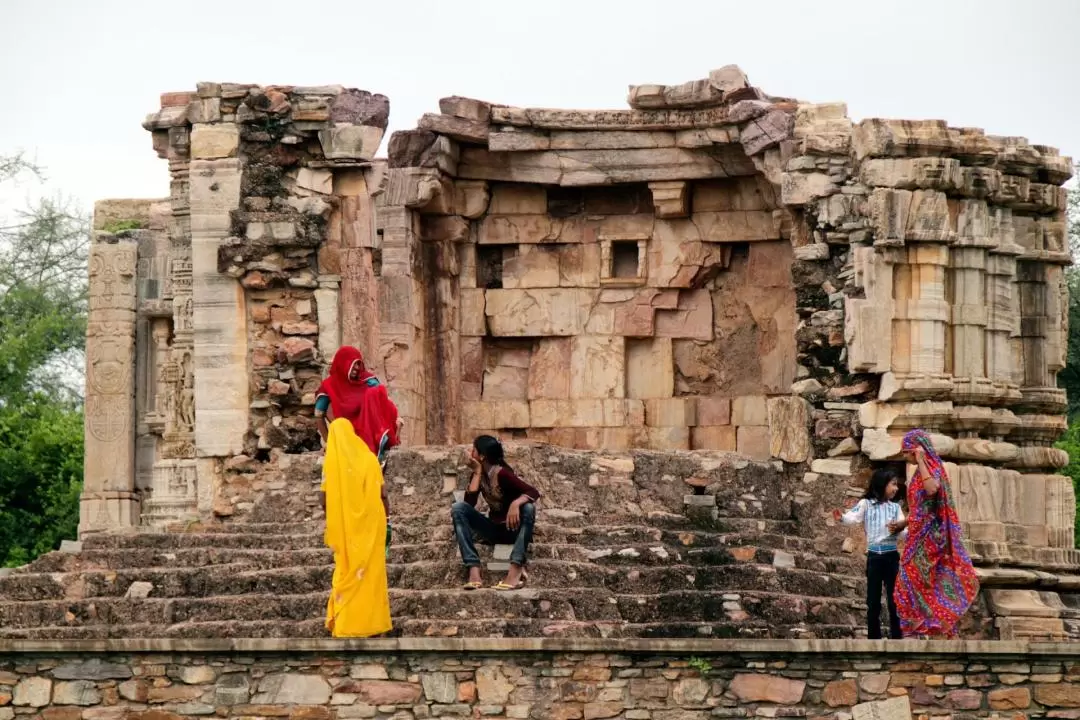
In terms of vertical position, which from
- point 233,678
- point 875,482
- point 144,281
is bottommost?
point 233,678

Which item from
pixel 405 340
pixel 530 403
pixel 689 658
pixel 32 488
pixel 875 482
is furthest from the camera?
pixel 32 488

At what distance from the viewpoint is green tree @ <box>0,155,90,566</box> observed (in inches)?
1172

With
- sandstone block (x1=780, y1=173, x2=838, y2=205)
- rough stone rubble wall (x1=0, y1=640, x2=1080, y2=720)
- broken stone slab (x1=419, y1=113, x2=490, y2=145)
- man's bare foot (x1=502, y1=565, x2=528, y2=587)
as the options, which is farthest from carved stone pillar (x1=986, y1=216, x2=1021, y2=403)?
man's bare foot (x1=502, y1=565, x2=528, y2=587)

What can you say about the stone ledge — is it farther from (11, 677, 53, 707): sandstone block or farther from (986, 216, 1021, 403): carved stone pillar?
(986, 216, 1021, 403): carved stone pillar

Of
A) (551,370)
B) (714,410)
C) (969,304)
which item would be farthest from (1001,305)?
(551,370)

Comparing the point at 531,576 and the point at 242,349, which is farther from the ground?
the point at 242,349

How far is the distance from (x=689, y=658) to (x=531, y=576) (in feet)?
5.83

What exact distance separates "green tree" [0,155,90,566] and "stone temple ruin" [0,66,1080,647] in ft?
18.2

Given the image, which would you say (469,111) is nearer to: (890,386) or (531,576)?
(890,386)

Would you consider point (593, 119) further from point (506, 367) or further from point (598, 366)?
point (506, 367)

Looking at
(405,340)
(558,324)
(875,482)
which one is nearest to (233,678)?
(875,482)

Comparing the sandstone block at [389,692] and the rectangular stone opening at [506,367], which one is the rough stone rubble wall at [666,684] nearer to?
the sandstone block at [389,692]

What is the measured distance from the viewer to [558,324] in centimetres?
2397

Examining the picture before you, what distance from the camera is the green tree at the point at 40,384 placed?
97.7ft
